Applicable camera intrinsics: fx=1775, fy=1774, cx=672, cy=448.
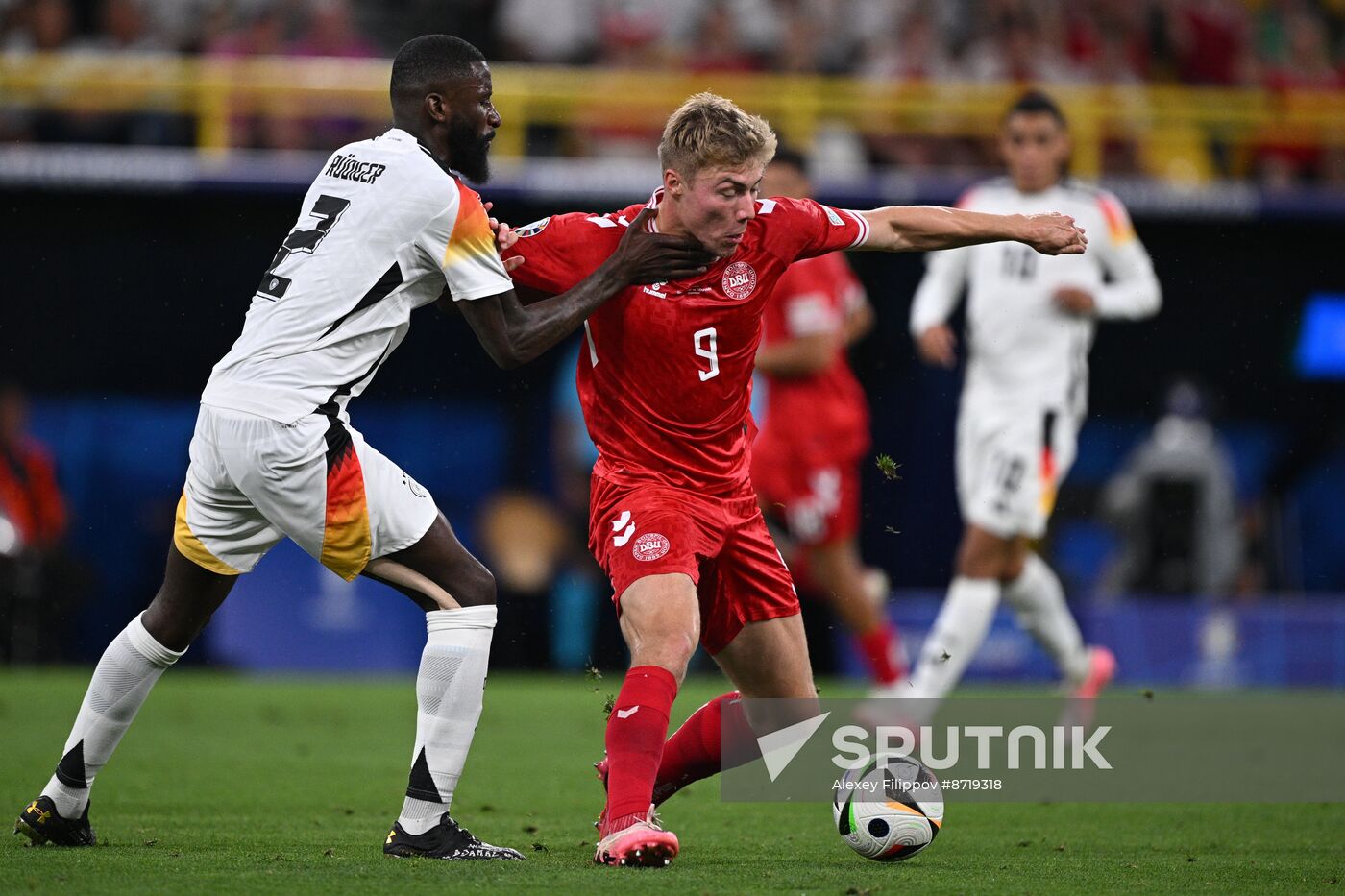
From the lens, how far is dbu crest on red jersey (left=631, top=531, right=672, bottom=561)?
4883mm

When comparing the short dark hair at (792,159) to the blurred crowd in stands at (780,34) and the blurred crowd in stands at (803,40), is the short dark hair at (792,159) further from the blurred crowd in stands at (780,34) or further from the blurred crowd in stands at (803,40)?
the blurred crowd in stands at (780,34)

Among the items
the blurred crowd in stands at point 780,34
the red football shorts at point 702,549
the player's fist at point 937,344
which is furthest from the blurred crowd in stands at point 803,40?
the red football shorts at point 702,549

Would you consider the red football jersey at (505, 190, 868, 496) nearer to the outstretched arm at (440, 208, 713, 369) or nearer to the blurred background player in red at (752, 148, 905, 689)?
the outstretched arm at (440, 208, 713, 369)

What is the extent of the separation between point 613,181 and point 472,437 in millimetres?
2639

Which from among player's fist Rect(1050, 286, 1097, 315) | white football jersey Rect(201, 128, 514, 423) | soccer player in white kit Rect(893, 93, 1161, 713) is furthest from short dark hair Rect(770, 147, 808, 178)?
white football jersey Rect(201, 128, 514, 423)

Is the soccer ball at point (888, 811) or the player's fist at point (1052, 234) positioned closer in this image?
the soccer ball at point (888, 811)

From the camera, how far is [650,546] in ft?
16.1

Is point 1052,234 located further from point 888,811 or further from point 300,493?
point 300,493

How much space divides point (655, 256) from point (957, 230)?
96cm

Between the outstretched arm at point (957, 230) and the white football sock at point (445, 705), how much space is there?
1.63 meters

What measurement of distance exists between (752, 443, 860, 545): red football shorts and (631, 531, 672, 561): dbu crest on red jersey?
4.39 metres

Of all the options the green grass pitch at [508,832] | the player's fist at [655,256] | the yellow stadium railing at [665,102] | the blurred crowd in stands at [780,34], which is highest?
the blurred crowd in stands at [780,34]

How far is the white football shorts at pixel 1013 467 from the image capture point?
27.6 ft

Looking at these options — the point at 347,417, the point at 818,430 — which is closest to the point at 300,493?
the point at 347,417
